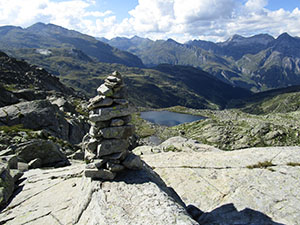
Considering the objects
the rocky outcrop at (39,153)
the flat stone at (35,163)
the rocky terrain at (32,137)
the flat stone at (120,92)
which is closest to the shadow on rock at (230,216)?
the flat stone at (120,92)

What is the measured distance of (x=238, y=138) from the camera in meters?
125

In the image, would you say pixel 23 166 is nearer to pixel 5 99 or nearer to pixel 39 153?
pixel 39 153

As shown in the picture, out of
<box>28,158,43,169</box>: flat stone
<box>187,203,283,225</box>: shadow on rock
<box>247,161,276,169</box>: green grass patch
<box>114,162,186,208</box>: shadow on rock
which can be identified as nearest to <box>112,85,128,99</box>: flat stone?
<box>114,162,186,208</box>: shadow on rock

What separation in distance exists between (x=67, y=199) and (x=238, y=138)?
125 m

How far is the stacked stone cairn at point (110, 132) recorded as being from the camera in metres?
16.0

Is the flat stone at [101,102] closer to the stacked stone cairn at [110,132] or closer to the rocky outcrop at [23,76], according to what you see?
the stacked stone cairn at [110,132]

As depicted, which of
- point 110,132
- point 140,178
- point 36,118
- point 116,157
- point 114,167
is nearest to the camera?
point 140,178

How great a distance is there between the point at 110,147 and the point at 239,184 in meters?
11.1

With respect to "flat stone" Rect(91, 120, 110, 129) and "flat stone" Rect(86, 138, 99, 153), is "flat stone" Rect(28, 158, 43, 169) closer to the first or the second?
"flat stone" Rect(86, 138, 99, 153)

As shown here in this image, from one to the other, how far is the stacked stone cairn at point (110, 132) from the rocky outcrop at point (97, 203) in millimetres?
868

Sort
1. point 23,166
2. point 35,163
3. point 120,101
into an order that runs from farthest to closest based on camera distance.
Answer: point 35,163
point 23,166
point 120,101

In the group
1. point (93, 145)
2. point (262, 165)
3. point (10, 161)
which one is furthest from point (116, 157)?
point (262, 165)

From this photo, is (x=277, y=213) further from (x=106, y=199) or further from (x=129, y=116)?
(x=129, y=116)

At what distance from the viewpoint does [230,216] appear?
1431 cm
